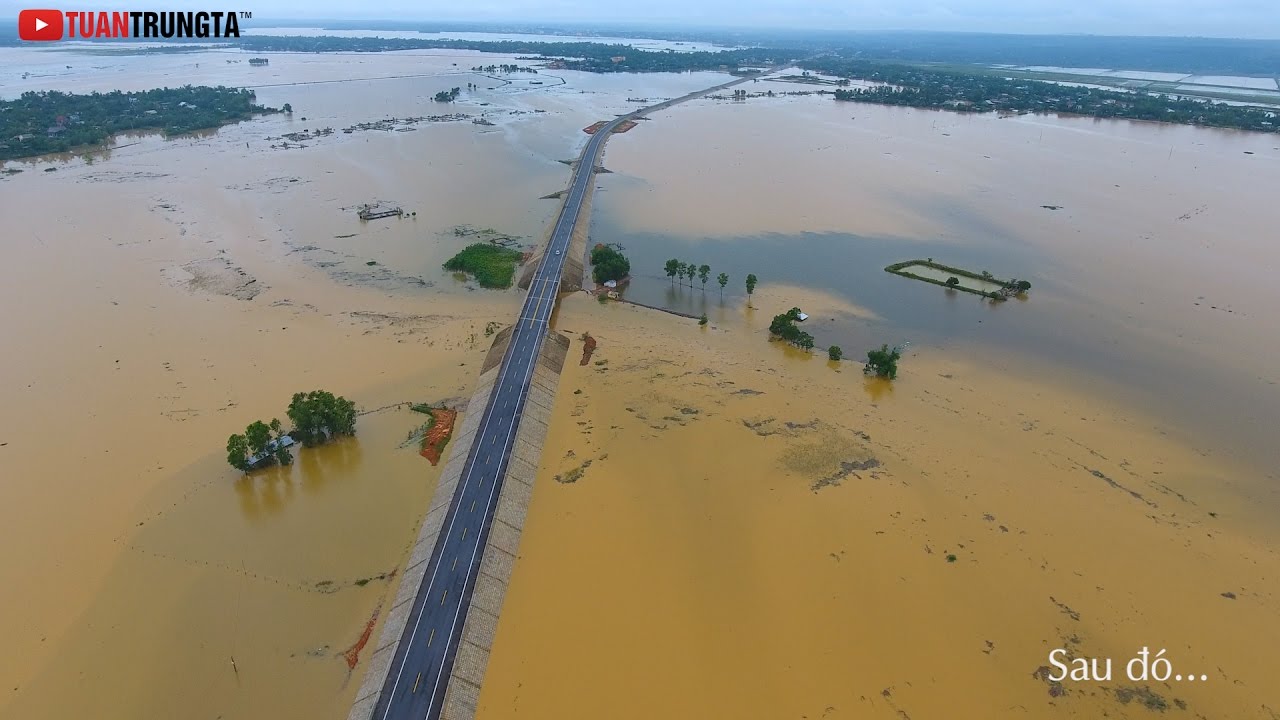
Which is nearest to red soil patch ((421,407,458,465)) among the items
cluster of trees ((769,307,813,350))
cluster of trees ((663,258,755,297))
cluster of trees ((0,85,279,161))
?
cluster of trees ((769,307,813,350))

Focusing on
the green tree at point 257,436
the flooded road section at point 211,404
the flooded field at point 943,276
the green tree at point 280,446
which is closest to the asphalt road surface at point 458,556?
the flooded road section at point 211,404

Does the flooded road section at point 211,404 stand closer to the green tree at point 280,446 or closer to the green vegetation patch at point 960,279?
the green tree at point 280,446

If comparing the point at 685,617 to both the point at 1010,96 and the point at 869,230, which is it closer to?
the point at 869,230

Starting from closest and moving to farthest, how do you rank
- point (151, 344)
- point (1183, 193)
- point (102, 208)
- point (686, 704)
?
point (686, 704), point (151, 344), point (102, 208), point (1183, 193)

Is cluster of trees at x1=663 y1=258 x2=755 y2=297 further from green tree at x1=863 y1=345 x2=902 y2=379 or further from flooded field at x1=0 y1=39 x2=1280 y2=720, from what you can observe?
green tree at x1=863 y1=345 x2=902 y2=379

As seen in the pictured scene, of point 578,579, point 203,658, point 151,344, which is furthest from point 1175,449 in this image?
point 151,344
